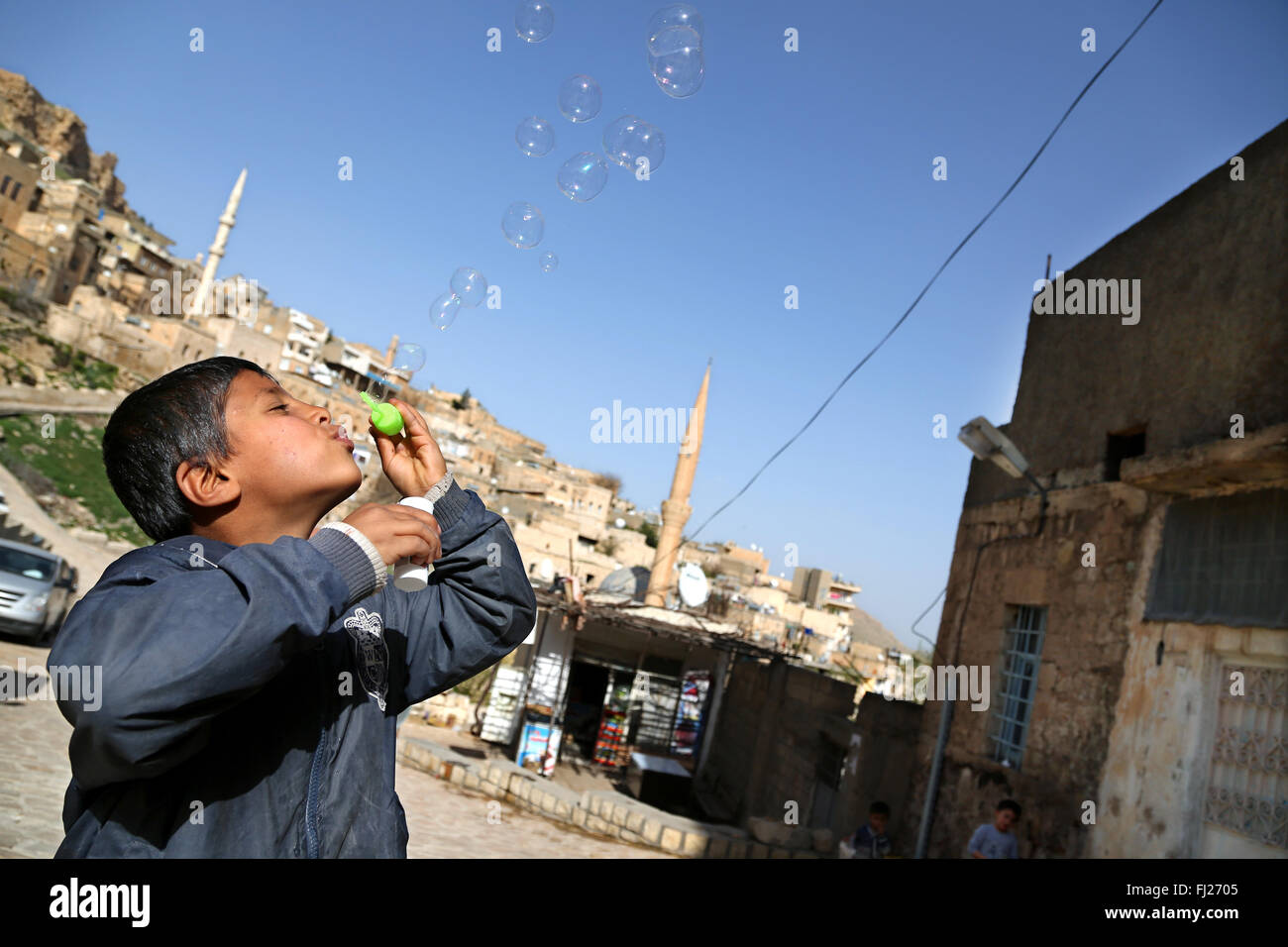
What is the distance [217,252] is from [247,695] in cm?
8014

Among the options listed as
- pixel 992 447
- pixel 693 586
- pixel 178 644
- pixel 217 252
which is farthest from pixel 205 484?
pixel 217 252

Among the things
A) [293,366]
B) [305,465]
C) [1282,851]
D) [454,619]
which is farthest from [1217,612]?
[293,366]

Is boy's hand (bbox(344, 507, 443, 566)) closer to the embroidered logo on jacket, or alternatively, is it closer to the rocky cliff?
the embroidered logo on jacket

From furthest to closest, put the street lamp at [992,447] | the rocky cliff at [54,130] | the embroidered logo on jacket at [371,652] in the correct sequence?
1. the rocky cliff at [54,130]
2. the street lamp at [992,447]
3. the embroidered logo on jacket at [371,652]

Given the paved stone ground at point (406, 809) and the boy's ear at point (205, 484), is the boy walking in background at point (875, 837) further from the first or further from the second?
the boy's ear at point (205, 484)

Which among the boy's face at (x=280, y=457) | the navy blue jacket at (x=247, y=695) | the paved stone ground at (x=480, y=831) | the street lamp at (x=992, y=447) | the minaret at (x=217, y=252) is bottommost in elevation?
the paved stone ground at (x=480, y=831)

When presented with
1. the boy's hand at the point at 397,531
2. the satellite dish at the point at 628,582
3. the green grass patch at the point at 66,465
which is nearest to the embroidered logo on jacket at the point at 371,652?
the boy's hand at the point at 397,531

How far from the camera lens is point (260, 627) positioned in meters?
1.09

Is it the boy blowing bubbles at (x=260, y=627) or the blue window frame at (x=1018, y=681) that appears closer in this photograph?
the boy blowing bubbles at (x=260, y=627)

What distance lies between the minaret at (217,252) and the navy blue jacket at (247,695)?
79367mm

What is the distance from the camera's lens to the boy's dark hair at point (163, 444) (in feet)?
4.84

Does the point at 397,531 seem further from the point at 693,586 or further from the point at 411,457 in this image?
the point at 693,586

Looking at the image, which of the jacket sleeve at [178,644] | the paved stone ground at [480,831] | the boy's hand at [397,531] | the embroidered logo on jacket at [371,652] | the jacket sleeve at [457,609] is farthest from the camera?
the paved stone ground at [480,831]
